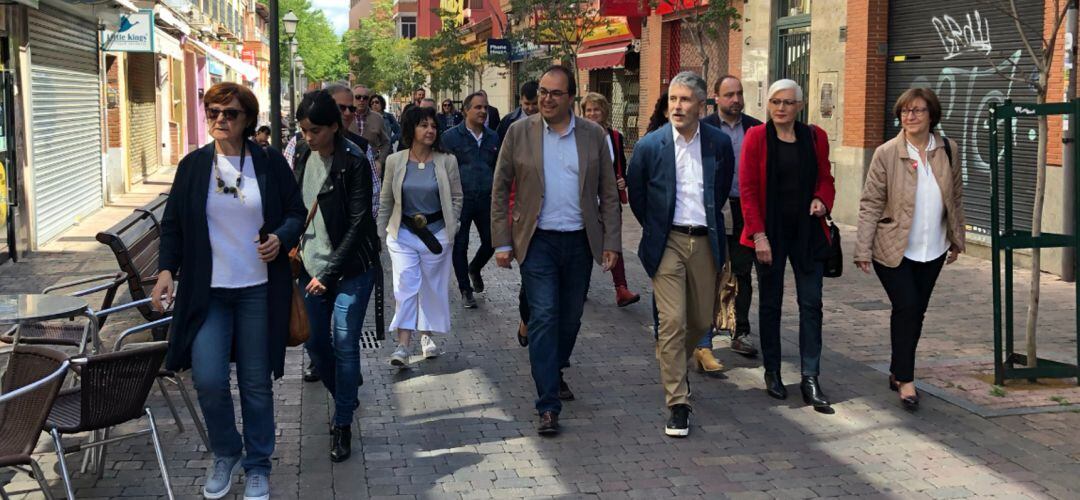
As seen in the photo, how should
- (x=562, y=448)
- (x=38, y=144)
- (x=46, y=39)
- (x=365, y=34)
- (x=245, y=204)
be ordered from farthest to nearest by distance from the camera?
(x=365, y=34), (x=46, y=39), (x=38, y=144), (x=562, y=448), (x=245, y=204)

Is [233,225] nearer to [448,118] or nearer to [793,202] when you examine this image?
[793,202]

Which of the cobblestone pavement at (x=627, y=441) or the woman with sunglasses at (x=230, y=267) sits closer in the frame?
the woman with sunglasses at (x=230, y=267)

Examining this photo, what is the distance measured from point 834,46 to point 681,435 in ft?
38.9

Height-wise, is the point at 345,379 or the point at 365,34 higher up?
the point at 365,34

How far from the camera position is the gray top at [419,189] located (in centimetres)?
754

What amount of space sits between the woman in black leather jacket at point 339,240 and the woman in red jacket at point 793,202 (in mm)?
2156

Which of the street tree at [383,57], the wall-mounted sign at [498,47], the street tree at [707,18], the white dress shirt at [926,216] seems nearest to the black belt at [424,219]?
the white dress shirt at [926,216]

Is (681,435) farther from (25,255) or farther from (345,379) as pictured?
(25,255)

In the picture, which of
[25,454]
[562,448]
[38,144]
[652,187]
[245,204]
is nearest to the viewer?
[25,454]

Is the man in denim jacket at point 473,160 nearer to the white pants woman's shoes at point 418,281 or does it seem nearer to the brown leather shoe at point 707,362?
the white pants woman's shoes at point 418,281

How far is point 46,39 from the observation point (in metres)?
16.0

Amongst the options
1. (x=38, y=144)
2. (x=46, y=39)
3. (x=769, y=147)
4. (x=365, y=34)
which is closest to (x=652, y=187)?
(x=769, y=147)

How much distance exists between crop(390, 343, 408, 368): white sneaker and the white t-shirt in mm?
2775

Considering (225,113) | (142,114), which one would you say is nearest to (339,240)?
(225,113)
